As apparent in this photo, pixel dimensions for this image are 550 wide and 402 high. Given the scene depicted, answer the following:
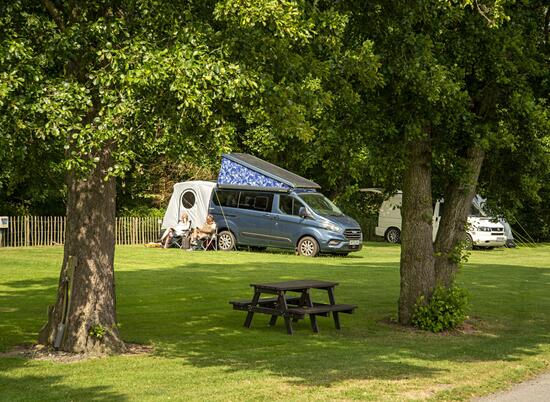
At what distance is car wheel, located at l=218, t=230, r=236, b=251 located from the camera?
105 feet

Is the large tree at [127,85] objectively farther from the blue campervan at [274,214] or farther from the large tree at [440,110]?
the blue campervan at [274,214]

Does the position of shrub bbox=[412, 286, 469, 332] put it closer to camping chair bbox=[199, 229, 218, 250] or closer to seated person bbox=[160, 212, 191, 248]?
camping chair bbox=[199, 229, 218, 250]

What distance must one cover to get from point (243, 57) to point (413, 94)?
454cm

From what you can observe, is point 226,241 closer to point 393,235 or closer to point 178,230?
Result: point 178,230

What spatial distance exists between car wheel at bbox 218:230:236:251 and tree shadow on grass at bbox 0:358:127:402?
848 inches

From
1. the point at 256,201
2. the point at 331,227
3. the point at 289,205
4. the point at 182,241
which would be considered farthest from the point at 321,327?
the point at 182,241

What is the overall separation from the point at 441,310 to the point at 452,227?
1.55 meters

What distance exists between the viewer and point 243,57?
1037cm

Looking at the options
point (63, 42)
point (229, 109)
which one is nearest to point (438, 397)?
point (229, 109)

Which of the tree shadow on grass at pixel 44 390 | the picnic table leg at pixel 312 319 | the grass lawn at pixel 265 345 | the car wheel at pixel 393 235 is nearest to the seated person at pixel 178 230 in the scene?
the grass lawn at pixel 265 345

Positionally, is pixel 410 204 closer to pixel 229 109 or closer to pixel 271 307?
pixel 271 307

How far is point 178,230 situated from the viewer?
32.9 meters

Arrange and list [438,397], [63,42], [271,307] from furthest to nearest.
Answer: [271,307] < [63,42] < [438,397]

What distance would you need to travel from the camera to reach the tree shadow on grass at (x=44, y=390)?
9.16 meters
